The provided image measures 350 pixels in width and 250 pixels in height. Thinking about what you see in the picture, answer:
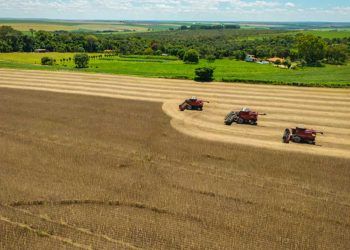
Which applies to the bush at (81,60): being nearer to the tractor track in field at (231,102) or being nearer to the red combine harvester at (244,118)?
the tractor track in field at (231,102)

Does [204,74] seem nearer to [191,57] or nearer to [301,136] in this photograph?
[301,136]

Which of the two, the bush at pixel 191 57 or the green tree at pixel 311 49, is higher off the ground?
the green tree at pixel 311 49

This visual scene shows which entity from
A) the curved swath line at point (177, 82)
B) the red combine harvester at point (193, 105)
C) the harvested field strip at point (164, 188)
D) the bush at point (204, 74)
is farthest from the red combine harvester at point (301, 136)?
the bush at point (204, 74)

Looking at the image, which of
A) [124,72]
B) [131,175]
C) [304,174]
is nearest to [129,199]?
[131,175]

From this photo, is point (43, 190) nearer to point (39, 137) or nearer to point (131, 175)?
point (131, 175)

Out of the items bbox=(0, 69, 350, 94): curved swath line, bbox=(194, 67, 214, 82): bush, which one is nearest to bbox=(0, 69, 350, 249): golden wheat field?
bbox=(0, 69, 350, 94): curved swath line

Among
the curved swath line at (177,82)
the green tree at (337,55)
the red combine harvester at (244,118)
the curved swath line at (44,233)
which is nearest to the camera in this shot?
the curved swath line at (44,233)

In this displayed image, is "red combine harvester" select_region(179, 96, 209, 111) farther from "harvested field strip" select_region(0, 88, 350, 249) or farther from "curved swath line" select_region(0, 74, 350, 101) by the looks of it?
"curved swath line" select_region(0, 74, 350, 101)
